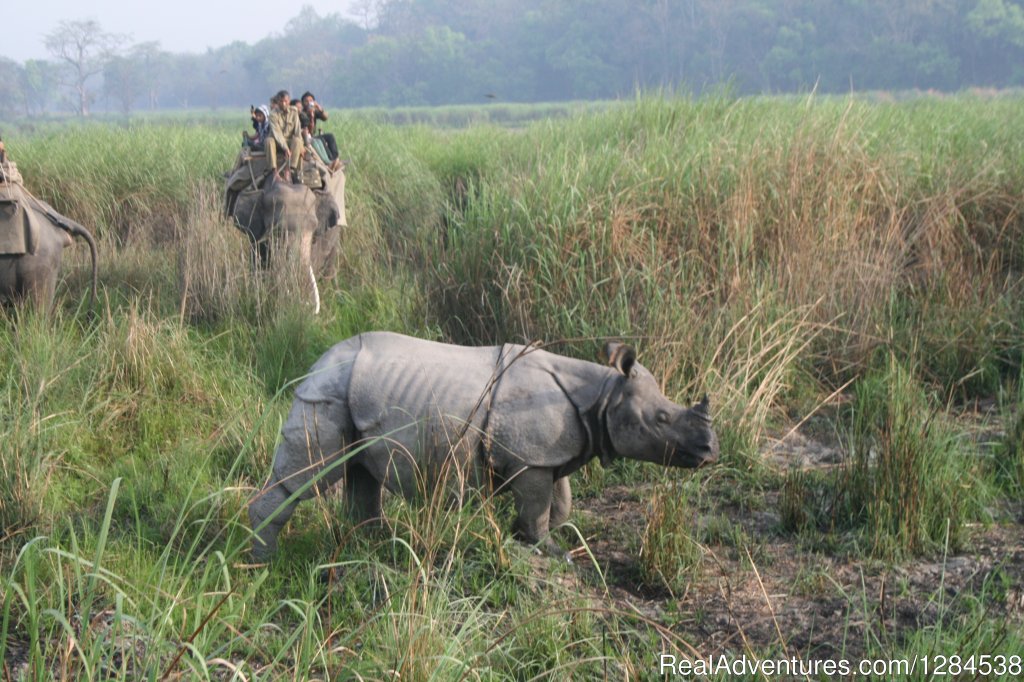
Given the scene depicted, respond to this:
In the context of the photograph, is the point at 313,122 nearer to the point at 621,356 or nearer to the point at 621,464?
the point at 621,464

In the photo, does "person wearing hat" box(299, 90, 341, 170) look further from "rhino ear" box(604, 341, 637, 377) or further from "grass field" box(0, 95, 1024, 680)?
"rhino ear" box(604, 341, 637, 377)

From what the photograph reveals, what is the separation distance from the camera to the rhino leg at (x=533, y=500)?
3.76m

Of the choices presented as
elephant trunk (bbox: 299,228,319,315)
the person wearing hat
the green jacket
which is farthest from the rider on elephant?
elephant trunk (bbox: 299,228,319,315)

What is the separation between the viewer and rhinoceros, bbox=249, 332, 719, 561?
143 inches

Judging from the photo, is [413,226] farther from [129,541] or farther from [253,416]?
[129,541]

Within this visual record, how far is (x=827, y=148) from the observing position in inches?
259

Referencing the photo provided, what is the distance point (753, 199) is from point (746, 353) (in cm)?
112

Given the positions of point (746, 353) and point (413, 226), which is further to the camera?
point (413, 226)

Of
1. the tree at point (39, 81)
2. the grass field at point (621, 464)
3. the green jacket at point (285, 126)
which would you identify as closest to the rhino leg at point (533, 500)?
the grass field at point (621, 464)

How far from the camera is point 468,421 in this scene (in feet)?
11.8

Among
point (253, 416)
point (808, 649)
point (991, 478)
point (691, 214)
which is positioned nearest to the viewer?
point (808, 649)

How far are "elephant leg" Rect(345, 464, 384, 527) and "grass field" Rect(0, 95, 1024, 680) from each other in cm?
9

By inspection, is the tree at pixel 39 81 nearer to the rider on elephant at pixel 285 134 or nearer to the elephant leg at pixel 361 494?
the rider on elephant at pixel 285 134

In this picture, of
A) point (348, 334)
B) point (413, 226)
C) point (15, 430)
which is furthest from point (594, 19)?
point (15, 430)
